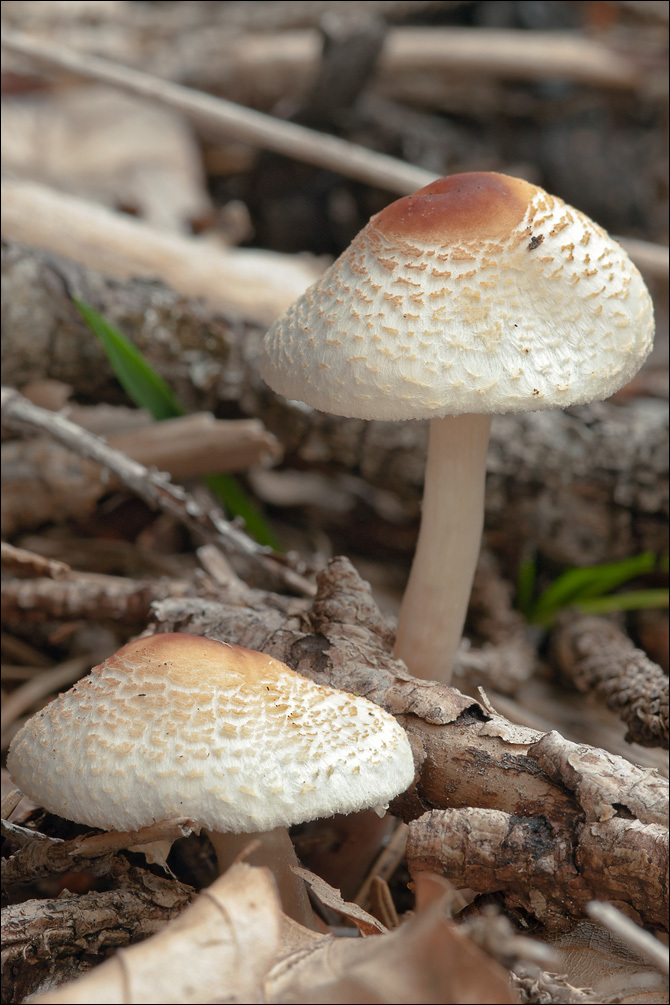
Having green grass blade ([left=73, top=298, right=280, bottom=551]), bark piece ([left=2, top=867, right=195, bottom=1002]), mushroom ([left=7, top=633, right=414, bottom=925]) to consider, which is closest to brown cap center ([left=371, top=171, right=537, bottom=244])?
mushroom ([left=7, top=633, right=414, bottom=925])

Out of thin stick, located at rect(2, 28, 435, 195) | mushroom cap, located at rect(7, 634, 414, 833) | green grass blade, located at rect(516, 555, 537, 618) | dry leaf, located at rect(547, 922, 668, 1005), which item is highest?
thin stick, located at rect(2, 28, 435, 195)

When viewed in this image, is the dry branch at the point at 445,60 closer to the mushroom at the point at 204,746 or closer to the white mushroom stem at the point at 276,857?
the mushroom at the point at 204,746

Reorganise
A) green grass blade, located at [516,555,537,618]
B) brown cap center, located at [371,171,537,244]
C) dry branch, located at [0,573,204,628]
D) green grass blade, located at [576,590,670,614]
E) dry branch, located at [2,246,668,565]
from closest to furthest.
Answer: brown cap center, located at [371,171,537,244] < dry branch, located at [0,573,204,628] < green grass blade, located at [576,590,670,614] < dry branch, located at [2,246,668,565] < green grass blade, located at [516,555,537,618]

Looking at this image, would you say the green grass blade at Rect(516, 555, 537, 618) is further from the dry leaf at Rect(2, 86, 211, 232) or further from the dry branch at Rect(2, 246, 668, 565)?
the dry leaf at Rect(2, 86, 211, 232)

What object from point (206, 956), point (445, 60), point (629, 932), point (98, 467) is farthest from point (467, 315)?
point (445, 60)

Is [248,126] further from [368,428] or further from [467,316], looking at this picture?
[467,316]

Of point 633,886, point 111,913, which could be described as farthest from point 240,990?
point 633,886
